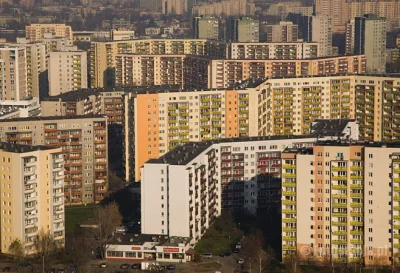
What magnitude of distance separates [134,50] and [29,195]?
29.3 metres

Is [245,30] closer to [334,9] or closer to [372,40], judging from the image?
[372,40]

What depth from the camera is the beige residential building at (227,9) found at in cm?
10412

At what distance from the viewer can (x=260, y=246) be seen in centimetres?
2678

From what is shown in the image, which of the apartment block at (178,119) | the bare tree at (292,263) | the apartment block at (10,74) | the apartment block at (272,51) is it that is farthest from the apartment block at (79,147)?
the apartment block at (272,51)

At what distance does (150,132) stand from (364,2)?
59.1 metres

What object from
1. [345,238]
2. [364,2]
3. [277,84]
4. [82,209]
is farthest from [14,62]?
[364,2]

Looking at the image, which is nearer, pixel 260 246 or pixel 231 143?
pixel 260 246

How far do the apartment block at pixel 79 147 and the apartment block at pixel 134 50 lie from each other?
68.4 feet

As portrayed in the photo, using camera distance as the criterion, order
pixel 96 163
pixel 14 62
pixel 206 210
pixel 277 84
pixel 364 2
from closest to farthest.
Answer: pixel 206 210 < pixel 96 163 < pixel 277 84 < pixel 14 62 < pixel 364 2

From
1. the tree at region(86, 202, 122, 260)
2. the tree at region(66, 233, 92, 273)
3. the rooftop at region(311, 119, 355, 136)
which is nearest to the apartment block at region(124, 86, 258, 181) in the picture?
the rooftop at region(311, 119, 355, 136)

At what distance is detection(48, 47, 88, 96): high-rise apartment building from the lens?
48875 millimetres

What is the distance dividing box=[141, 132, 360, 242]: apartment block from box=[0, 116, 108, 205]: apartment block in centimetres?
376

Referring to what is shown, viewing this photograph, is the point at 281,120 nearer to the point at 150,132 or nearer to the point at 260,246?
the point at 150,132

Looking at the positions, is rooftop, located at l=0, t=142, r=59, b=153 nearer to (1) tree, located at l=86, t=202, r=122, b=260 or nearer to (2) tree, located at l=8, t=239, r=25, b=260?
(2) tree, located at l=8, t=239, r=25, b=260
